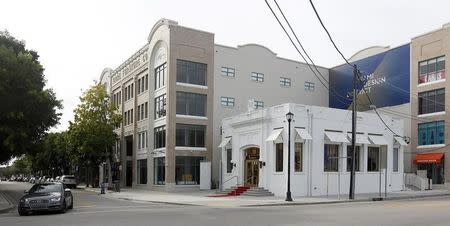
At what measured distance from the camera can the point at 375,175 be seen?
4106 centimetres

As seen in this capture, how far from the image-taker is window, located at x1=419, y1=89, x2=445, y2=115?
47.4 m

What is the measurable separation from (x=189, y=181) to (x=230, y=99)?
9.40m

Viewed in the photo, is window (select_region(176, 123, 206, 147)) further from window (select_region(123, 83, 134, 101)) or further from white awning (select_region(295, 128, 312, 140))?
white awning (select_region(295, 128, 312, 140))

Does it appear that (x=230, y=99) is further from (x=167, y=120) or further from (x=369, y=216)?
(x=369, y=216)

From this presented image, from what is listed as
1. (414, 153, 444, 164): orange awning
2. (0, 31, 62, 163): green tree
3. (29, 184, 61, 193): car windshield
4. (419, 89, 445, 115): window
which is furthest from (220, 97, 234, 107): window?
(29, 184, 61, 193): car windshield

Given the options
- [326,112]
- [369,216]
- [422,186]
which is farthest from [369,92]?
[369,216]

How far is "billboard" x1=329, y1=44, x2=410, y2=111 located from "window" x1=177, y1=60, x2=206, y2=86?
16.3 meters

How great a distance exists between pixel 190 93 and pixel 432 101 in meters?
22.6

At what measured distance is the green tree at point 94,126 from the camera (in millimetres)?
57062

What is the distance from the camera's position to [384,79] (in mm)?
52844

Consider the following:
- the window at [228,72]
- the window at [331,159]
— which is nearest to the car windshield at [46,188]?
the window at [331,159]

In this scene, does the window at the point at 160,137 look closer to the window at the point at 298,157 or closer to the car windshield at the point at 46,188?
the window at the point at 298,157

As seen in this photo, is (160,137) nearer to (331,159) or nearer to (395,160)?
(331,159)

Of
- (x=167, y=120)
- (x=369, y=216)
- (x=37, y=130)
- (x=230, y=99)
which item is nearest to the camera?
(x=369, y=216)
